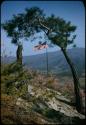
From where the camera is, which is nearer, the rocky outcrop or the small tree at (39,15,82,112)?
the rocky outcrop

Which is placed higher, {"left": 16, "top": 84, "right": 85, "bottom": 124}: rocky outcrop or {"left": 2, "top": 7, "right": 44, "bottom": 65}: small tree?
{"left": 2, "top": 7, "right": 44, "bottom": 65}: small tree

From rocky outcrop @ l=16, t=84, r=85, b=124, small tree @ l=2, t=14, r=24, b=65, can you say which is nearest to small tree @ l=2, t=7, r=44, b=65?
small tree @ l=2, t=14, r=24, b=65

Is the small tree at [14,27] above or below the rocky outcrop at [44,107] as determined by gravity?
above

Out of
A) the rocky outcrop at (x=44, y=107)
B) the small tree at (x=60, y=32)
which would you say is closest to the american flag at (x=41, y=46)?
the small tree at (x=60, y=32)

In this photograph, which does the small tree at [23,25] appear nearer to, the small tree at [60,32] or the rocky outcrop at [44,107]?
the small tree at [60,32]

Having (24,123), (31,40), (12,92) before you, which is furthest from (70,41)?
(24,123)

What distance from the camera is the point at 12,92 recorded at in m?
9.84

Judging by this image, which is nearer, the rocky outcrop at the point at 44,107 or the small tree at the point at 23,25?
the rocky outcrop at the point at 44,107

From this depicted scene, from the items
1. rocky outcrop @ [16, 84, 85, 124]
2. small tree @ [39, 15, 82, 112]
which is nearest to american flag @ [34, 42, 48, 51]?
small tree @ [39, 15, 82, 112]

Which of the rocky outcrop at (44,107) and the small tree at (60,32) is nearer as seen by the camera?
the rocky outcrop at (44,107)

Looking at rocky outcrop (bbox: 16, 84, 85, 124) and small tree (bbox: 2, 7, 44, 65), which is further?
small tree (bbox: 2, 7, 44, 65)

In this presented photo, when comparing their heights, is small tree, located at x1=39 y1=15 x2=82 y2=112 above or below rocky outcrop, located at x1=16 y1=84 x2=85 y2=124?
above

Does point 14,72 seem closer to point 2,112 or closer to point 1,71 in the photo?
point 1,71

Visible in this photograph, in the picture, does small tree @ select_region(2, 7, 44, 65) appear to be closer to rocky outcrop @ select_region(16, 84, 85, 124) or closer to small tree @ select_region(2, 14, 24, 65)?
small tree @ select_region(2, 14, 24, 65)
